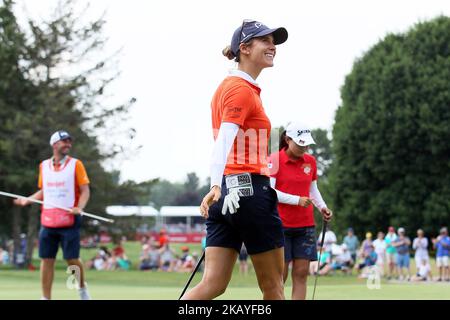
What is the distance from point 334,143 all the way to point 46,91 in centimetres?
2087

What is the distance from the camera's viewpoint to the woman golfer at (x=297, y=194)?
11.2 metres

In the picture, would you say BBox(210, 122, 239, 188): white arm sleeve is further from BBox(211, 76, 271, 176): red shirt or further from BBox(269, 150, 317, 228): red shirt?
BBox(269, 150, 317, 228): red shirt

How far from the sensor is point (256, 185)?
7.07 m

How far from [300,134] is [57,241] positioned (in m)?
4.14

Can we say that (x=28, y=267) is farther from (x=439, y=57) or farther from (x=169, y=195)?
(x=169, y=195)

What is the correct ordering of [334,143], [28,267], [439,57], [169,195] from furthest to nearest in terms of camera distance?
1. [169,195]
2. [334,143]
3. [439,57]
4. [28,267]

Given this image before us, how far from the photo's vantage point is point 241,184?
701 cm

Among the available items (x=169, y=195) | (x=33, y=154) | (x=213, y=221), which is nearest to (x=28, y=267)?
(x=33, y=154)

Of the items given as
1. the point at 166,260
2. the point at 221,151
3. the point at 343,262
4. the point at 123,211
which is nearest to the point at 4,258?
the point at 123,211

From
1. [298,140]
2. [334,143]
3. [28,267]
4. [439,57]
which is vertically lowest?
[28,267]

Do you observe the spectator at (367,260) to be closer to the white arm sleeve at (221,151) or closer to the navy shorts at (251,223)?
the navy shorts at (251,223)

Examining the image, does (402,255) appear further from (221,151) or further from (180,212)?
(180,212)

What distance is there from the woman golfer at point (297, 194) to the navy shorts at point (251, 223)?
157 inches

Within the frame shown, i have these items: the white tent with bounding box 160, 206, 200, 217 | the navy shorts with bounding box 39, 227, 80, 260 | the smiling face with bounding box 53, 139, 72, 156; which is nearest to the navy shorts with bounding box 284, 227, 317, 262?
the navy shorts with bounding box 39, 227, 80, 260
